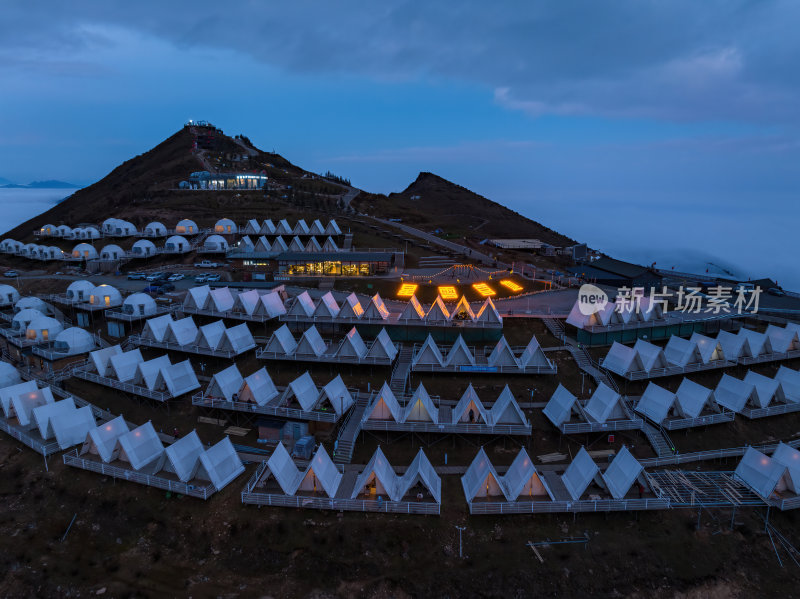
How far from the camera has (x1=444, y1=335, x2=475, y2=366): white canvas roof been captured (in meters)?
45.0

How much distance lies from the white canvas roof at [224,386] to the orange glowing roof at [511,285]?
40635mm

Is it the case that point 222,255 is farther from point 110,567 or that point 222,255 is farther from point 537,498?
point 537,498

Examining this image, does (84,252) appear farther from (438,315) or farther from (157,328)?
(438,315)

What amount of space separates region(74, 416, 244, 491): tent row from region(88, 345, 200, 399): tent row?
650 centimetres

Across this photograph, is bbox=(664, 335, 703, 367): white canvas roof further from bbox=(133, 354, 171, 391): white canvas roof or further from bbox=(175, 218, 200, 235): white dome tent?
bbox=(175, 218, 200, 235): white dome tent

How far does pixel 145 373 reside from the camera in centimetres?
4244

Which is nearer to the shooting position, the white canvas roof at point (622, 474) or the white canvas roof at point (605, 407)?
the white canvas roof at point (622, 474)

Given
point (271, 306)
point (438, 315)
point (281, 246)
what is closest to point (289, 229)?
point (281, 246)

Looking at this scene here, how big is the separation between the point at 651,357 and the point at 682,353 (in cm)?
441

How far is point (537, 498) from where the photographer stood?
29.8 m

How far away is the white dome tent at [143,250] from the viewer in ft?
285

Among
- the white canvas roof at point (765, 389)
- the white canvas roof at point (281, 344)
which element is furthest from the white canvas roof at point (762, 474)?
the white canvas roof at point (281, 344)

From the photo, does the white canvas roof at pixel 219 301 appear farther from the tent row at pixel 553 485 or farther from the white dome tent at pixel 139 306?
the tent row at pixel 553 485

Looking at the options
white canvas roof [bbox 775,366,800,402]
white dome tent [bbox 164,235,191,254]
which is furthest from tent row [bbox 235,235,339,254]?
white canvas roof [bbox 775,366,800,402]
